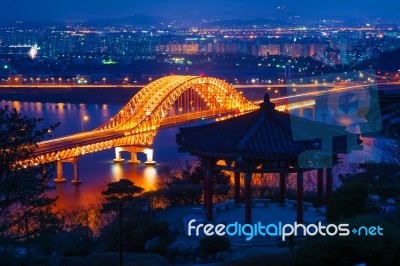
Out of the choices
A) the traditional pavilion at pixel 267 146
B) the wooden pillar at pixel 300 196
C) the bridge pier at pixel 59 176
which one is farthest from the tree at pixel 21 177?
the bridge pier at pixel 59 176

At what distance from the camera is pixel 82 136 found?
32.5 m

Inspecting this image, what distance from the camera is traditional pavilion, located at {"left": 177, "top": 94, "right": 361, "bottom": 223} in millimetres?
9688

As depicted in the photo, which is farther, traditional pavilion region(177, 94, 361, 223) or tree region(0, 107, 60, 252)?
traditional pavilion region(177, 94, 361, 223)

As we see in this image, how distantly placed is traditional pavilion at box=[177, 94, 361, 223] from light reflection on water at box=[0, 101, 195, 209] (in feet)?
26.8

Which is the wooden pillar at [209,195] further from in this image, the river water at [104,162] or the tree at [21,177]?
the river water at [104,162]

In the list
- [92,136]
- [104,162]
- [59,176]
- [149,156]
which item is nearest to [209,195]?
[59,176]

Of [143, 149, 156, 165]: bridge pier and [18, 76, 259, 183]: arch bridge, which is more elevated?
[18, 76, 259, 183]: arch bridge

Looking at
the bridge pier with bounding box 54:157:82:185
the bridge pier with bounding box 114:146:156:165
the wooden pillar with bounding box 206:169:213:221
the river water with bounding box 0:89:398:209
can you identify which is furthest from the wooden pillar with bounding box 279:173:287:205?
the bridge pier with bounding box 114:146:156:165

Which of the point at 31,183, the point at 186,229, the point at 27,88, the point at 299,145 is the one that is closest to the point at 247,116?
the point at 299,145

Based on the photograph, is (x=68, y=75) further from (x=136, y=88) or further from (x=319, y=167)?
(x=319, y=167)

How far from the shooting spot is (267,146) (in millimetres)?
9703

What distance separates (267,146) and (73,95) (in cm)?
5332

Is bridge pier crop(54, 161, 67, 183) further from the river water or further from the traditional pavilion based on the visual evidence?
A: the traditional pavilion

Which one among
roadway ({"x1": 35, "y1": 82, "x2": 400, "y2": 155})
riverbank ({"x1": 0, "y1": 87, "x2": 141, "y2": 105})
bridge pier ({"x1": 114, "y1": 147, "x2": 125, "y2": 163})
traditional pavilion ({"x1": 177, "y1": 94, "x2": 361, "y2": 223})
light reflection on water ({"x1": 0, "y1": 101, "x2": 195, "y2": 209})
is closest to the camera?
traditional pavilion ({"x1": 177, "y1": 94, "x2": 361, "y2": 223})
